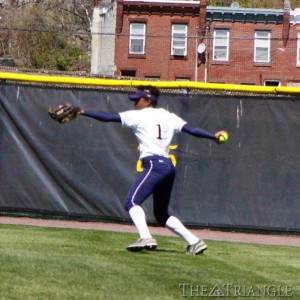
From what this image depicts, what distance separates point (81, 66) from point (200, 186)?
146ft

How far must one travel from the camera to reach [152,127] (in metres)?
8.84

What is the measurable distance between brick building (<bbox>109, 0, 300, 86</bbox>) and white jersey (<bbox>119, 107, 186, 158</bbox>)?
37.5 m

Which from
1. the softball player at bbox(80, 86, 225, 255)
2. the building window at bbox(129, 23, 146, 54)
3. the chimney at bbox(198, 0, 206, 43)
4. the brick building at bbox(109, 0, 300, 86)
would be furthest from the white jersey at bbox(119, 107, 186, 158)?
the building window at bbox(129, 23, 146, 54)

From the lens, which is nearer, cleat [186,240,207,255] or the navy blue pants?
the navy blue pants

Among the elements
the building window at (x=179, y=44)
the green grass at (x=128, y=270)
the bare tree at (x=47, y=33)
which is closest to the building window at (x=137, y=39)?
the building window at (x=179, y=44)

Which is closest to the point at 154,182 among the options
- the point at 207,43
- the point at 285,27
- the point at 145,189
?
the point at 145,189

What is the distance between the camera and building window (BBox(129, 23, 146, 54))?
155 feet

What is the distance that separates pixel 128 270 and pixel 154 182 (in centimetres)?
142

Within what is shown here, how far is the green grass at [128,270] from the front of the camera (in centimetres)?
661

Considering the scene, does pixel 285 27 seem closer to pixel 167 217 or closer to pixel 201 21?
pixel 201 21

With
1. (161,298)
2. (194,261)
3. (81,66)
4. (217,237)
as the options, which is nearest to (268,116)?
(217,237)

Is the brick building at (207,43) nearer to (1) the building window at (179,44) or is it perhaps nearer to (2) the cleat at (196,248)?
(1) the building window at (179,44)

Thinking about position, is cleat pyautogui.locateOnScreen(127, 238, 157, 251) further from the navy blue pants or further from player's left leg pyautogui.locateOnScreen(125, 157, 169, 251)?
the navy blue pants

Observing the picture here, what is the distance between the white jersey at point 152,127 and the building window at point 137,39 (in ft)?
126
